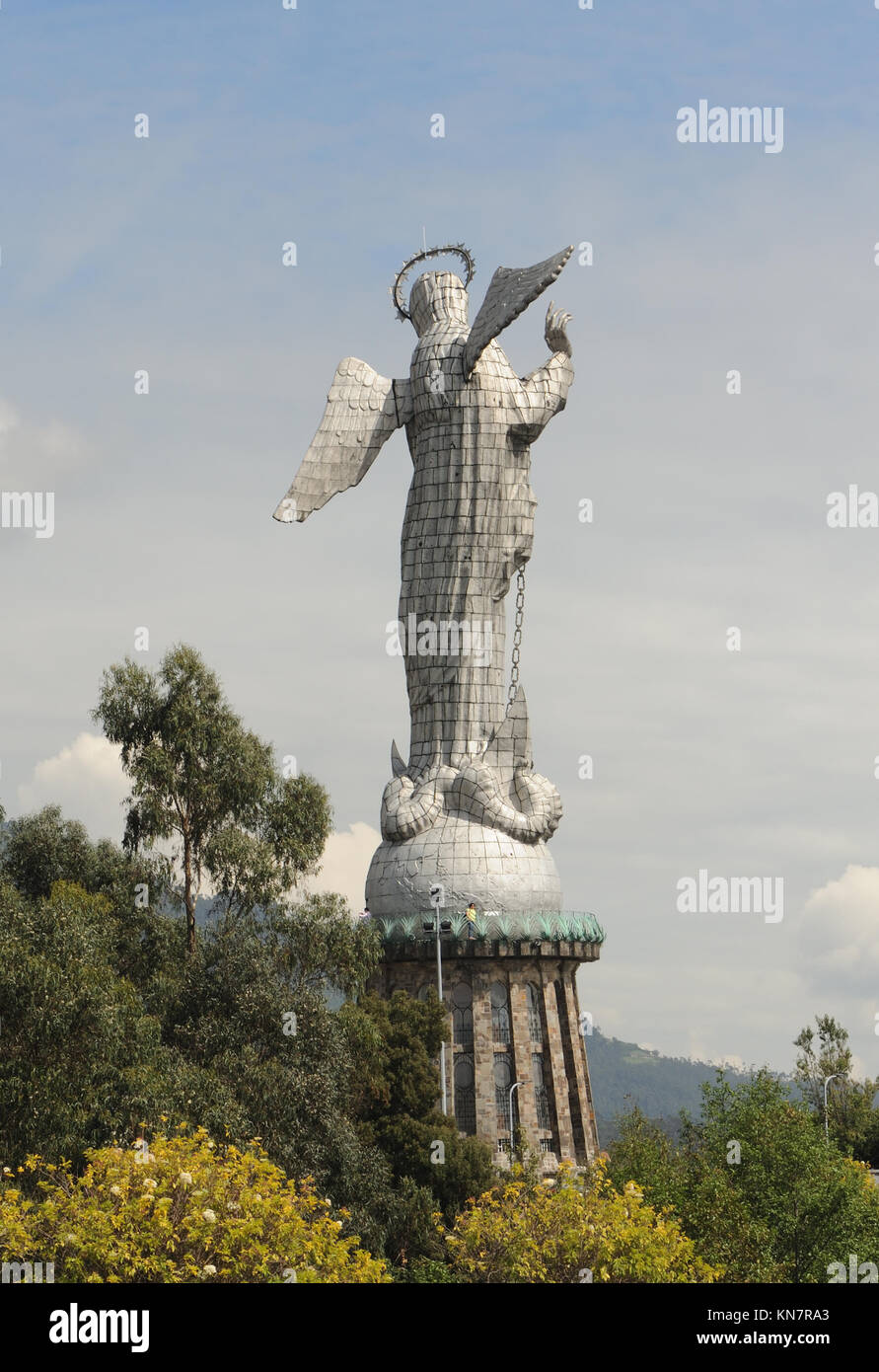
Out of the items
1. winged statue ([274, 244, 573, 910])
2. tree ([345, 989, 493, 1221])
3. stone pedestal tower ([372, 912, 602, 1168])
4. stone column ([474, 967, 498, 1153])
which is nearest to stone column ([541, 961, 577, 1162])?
stone pedestal tower ([372, 912, 602, 1168])

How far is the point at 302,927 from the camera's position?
33.1 m

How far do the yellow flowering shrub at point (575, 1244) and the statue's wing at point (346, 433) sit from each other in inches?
866

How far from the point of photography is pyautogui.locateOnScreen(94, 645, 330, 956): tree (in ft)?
113

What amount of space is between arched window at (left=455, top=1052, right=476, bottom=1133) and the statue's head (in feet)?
60.2

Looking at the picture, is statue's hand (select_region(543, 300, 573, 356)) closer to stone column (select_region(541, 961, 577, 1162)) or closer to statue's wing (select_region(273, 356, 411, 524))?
statue's wing (select_region(273, 356, 411, 524))

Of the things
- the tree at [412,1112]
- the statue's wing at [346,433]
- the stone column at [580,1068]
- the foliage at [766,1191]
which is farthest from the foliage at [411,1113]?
the statue's wing at [346,433]

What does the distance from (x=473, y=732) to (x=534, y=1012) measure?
7011 mm

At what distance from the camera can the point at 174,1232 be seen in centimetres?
1939

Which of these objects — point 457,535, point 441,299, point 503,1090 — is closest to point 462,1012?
point 503,1090

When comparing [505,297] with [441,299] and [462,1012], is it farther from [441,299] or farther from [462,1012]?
[462,1012]

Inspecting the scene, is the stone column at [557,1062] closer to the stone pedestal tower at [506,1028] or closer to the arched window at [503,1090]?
the stone pedestal tower at [506,1028]

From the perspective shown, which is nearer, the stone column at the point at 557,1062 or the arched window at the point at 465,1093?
the arched window at the point at 465,1093

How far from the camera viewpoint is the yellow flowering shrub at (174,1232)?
1908cm
